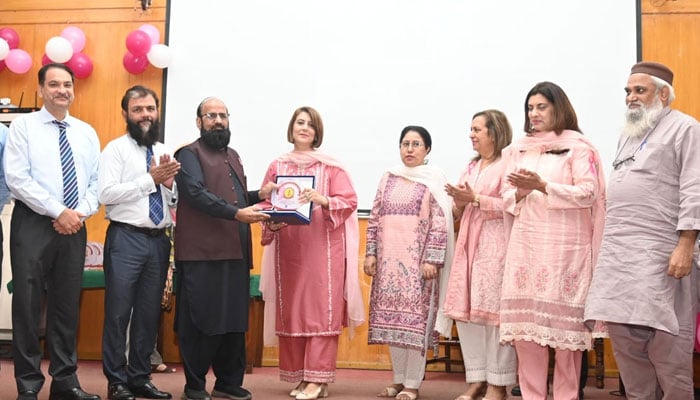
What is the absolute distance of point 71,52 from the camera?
650 cm

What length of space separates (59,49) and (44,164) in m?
2.85

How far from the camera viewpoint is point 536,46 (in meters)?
6.20

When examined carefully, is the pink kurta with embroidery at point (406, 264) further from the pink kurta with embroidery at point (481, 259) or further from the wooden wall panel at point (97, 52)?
the wooden wall panel at point (97, 52)

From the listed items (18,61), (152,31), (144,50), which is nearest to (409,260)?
(144,50)

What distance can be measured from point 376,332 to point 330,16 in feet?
10.1

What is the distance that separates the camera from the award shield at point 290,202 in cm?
418

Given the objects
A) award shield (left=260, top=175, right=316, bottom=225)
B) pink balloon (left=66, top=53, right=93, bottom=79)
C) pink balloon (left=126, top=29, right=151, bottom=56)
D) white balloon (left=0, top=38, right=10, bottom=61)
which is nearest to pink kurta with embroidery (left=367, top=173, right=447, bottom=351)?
award shield (left=260, top=175, right=316, bottom=225)

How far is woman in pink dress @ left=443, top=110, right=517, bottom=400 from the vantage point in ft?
13.6

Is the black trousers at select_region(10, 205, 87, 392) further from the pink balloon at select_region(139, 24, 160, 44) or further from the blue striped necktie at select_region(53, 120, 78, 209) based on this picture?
the pink balloon at select_region(139, 24, 160, 44)

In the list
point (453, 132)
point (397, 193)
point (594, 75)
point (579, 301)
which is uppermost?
point (594, 75)

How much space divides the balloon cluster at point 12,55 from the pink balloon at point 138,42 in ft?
3.24

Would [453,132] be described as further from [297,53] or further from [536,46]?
[297,53]

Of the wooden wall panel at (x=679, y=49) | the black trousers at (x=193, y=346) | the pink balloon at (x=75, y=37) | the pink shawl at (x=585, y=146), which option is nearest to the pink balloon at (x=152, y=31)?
the pink balloon at (x=75, y=37)

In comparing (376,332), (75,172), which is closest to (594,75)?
(376,332)
